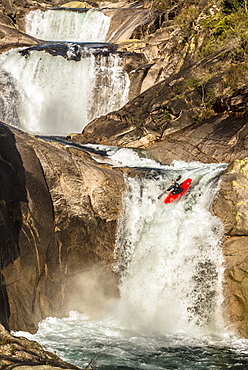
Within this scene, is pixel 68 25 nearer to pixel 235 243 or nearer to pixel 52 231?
pixel 52 231

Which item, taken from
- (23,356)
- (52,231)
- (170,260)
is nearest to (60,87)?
(52,231)

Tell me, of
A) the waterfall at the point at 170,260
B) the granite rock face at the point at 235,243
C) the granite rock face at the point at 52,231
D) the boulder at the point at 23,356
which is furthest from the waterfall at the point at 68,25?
the boulder at the point at 23,356

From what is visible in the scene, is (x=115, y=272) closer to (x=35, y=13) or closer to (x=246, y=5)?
(x=246, y=5)

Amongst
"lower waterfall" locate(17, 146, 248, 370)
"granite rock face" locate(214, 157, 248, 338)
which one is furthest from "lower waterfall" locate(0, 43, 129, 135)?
"granite rock face" locate(214, 157, 248, 338)

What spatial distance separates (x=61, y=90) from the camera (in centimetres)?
2730

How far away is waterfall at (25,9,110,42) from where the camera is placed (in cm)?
3822

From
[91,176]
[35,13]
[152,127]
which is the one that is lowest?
[91,176]

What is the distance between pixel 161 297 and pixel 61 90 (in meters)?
17.8

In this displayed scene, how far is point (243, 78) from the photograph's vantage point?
2116 cm

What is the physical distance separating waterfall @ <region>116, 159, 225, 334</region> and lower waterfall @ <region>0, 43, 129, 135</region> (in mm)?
12493

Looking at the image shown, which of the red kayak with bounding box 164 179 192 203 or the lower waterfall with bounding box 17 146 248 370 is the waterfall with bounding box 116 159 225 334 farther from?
the red kayak with bounding box 164 179 192 203

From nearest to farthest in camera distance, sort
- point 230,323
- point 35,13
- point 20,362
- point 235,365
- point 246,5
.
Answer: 1. point 20,362
2. point 235,365
3. point 230,323
4. point 246,5
5. point 35,13

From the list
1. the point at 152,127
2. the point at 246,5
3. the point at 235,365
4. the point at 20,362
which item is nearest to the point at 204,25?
the point at 246,5

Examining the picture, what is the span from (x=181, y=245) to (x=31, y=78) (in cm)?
1816
